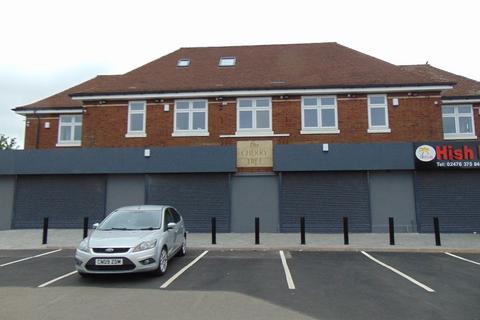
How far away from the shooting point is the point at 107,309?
216 inches

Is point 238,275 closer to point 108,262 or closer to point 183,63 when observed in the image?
point 108,262

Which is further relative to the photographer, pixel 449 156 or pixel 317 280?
pixel 449 156

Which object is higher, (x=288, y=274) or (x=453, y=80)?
(x=453, y=80)

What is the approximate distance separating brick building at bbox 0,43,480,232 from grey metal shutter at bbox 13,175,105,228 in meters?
0.05

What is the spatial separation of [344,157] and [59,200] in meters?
12.6

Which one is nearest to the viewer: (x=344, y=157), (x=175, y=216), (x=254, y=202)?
(x=175, y=216)

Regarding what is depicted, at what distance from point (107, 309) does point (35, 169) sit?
13.3 m

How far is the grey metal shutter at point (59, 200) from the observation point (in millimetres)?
16297

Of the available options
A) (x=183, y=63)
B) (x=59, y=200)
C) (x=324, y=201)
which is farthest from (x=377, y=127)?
(x=59, y=200)

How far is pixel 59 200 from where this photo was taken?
54.1 feet

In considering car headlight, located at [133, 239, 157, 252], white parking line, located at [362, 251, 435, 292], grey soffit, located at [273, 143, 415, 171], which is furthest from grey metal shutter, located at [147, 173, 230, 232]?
car headlight, located at [133, 239, 157, 252]

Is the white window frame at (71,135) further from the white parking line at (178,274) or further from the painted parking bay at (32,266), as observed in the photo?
the white parking line at (178,274)

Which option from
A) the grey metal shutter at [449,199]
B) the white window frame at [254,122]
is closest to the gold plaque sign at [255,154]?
the white window frame at [254,122]

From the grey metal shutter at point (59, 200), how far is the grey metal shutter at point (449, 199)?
13.6 meters
